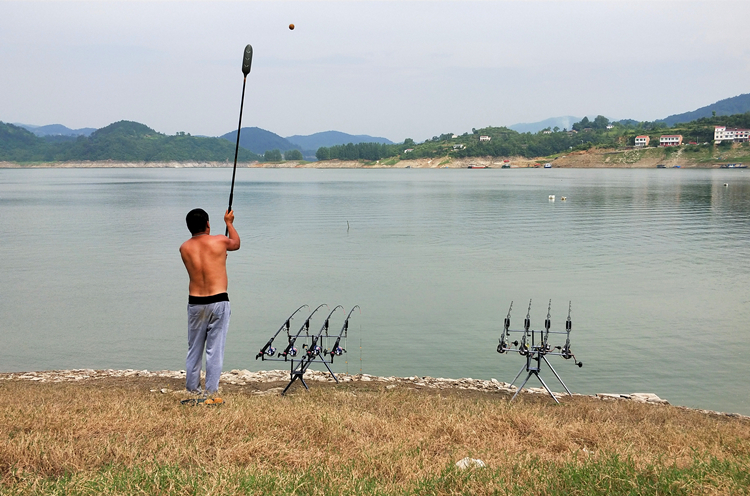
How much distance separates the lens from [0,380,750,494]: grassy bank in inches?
206

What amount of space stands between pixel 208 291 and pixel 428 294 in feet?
48.4

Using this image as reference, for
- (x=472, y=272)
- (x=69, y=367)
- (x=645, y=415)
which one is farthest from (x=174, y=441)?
(x=472, y=272)

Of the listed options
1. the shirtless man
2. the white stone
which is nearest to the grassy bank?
the white stone

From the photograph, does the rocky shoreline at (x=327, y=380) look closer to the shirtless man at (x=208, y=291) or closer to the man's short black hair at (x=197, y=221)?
the shirtless man at (x=208, y=291)

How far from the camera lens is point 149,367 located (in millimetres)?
14992

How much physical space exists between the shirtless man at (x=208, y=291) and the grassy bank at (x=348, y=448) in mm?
776

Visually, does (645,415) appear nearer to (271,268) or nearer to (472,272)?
(472,272)

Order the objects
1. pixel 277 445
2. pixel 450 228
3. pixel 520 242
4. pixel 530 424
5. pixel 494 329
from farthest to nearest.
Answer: pixel 450 228 < pixel 520 242 < pixel 494 329 < pixel 530 424 < pixel 277 445

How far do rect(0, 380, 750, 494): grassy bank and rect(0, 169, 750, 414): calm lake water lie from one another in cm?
593

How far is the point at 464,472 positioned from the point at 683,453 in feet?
8.63

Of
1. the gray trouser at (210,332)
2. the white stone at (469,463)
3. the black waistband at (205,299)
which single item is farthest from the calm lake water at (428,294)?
the white stone at (469,463)

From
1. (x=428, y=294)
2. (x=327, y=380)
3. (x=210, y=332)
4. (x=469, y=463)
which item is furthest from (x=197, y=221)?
(x=428, y=294)

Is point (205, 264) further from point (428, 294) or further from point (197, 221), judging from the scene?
point (428, 294)

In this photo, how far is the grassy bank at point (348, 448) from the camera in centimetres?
523
